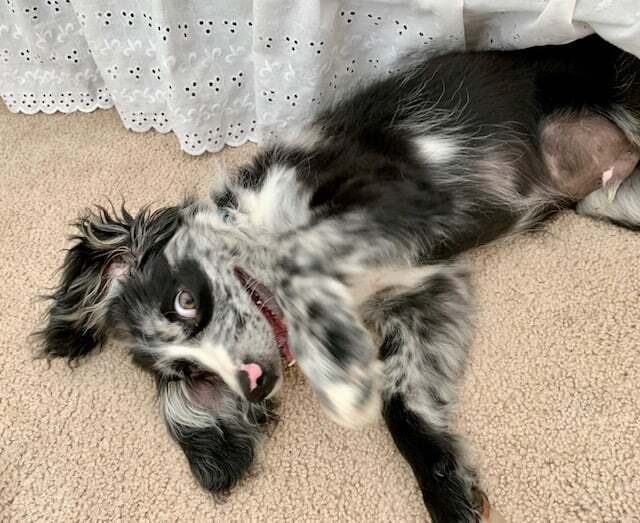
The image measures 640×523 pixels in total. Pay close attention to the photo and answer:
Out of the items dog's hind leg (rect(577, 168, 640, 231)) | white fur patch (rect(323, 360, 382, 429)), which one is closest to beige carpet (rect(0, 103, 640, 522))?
dog's hind leg (rect(577, 168, 640, 231))

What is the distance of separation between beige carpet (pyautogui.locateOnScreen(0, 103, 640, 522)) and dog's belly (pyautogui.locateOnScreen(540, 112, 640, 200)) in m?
0.11

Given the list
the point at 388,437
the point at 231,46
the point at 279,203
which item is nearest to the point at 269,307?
the point at 279,203

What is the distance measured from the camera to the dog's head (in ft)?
4.57

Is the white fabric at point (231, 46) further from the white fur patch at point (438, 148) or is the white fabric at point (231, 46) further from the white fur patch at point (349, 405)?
the white fur patch at point (349, 405)

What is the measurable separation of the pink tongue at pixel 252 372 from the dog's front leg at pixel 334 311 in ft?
0.29

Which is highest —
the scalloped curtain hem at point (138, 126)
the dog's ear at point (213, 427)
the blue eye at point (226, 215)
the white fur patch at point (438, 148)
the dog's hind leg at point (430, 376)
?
the white fur patch at point (438, 148)

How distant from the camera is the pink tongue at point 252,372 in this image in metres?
1.35

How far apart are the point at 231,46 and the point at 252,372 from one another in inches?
33.8

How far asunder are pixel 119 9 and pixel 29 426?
1.07m

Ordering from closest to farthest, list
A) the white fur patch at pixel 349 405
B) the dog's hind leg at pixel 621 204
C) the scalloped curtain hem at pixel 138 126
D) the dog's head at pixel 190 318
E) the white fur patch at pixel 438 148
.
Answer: the white fur patch at pixel 349 405 < the dog's head at pixel 190 318 < the white fur patch at pixel 438 148 < the dog's hind leg at pixel 621 204 < the scalloped curtain hem at pixel 138 126

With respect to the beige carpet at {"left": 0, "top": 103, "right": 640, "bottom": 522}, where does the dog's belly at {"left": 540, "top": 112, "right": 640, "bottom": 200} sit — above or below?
above

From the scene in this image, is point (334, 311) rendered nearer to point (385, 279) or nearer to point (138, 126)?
point (385, 279)

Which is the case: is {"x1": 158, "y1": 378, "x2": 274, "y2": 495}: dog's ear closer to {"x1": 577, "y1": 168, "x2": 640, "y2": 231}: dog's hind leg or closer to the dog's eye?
the dog's eye

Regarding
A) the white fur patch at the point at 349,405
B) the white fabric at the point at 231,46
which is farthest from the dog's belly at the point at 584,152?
the white fur patch at the point at 349,405
